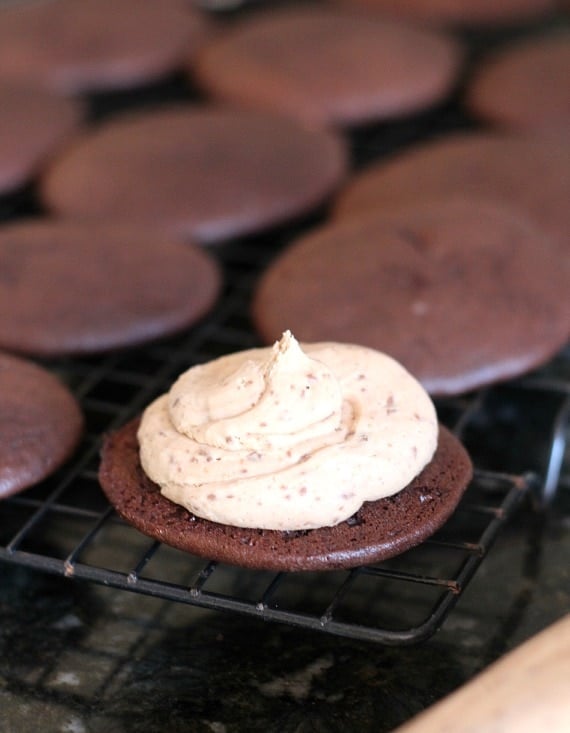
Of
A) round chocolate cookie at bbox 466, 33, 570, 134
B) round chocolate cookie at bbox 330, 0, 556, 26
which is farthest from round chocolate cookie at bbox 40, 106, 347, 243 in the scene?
round chocolate cookie at bbox 330, 0, 556, 26

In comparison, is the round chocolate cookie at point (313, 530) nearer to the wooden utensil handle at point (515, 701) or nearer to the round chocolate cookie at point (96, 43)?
the wooden utensil handle at point (515, 701)

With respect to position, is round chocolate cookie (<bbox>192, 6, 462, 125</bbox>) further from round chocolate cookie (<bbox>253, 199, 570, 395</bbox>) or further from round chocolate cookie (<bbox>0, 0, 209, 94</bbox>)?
round chocolate cookie (<bbox>253, 199, 570, 395</bbox>)

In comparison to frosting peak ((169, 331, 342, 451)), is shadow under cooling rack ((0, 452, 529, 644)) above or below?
below


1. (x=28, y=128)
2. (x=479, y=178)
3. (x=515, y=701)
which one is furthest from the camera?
(x=28, y=128)

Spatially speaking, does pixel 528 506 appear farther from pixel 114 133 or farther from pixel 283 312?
pixel 114 133

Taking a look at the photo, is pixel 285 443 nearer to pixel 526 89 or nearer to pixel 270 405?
pixel 270 405

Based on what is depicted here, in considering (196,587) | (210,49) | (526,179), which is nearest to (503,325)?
(526,179)

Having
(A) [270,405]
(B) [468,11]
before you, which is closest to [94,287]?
(A) [270,405]
